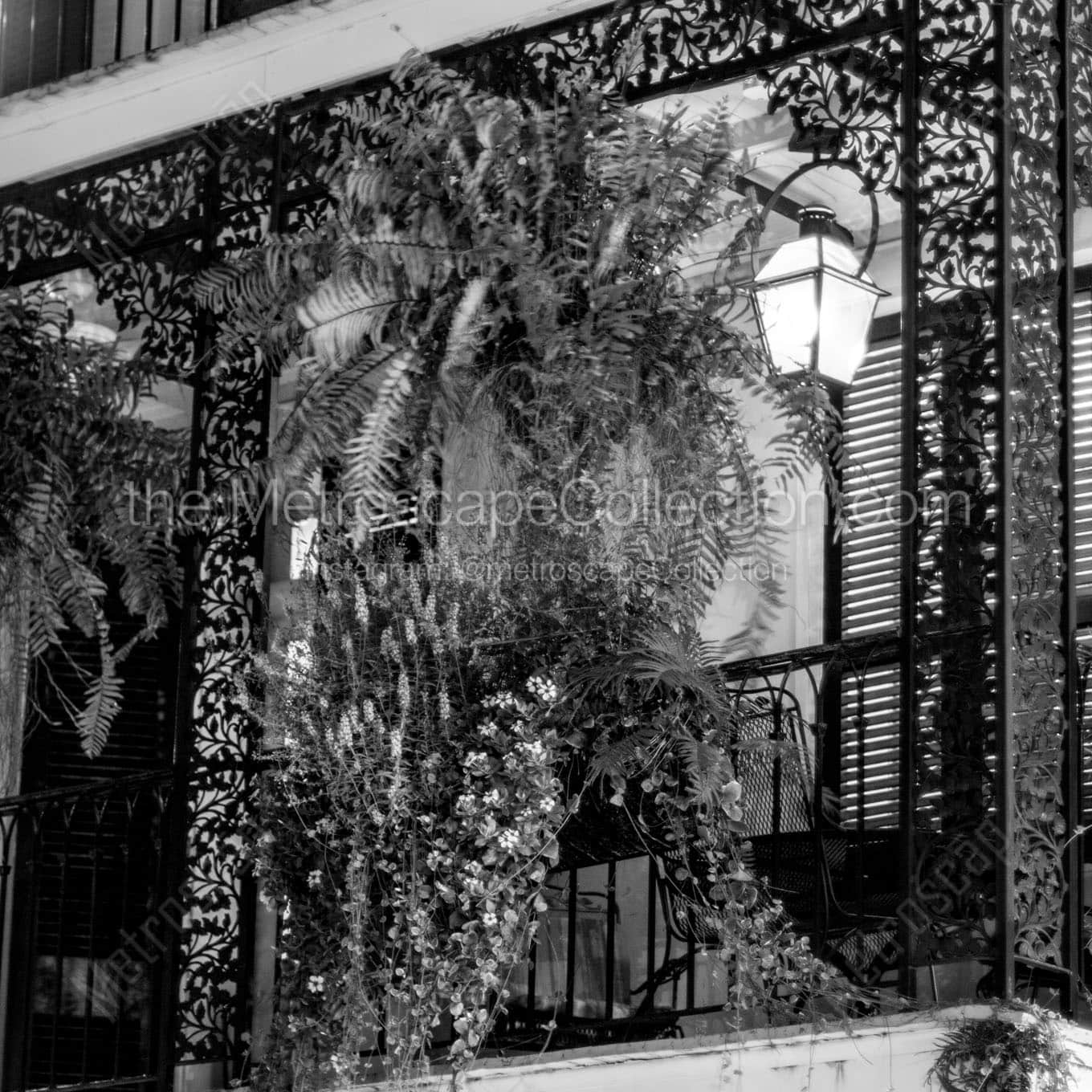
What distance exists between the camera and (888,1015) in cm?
488

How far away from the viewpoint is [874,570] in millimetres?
7312

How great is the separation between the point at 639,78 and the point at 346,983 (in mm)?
2807

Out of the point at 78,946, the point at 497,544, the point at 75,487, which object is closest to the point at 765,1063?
the point at 497,544

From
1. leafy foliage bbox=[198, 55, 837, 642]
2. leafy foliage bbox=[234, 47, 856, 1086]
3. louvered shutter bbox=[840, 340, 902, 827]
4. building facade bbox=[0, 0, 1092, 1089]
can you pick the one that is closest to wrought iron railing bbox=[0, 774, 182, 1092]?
building facade bbox=[0, 0, 1092, 1089]

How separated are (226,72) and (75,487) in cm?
178

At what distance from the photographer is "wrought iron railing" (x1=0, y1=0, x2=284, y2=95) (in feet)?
24.8

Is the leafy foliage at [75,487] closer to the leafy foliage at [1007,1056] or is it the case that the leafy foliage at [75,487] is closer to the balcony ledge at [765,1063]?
the balcony ledge at [765,1063]

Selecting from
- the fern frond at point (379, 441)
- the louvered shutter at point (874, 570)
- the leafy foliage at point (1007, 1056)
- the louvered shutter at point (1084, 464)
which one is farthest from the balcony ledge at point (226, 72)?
the leafy foliage at point (1007, 1056)

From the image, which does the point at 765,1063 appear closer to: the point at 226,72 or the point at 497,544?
the point at 497,544

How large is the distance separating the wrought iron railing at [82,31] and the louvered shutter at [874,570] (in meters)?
2.72

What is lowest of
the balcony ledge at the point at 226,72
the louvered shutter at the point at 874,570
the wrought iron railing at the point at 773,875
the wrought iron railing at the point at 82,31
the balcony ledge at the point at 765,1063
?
the balcony ledge at the point at 765,1063

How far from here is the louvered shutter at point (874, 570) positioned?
22.7ft

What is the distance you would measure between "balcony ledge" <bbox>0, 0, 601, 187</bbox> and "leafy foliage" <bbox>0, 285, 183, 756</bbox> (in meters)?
1.20

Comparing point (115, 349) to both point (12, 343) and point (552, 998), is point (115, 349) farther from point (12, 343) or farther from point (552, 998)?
point (552, 998)
